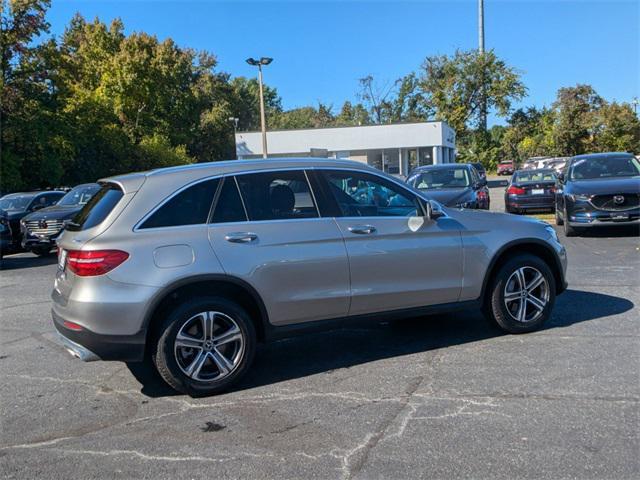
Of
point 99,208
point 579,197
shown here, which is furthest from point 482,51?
point 99,208

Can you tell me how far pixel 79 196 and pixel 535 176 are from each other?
44.3 ft

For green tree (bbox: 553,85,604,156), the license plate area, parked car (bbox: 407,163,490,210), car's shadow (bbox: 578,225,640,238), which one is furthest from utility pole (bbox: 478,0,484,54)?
the license plate area

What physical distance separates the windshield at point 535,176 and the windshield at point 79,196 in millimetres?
12563

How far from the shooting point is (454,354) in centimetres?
548

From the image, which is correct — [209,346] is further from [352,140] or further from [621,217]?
[352,140]

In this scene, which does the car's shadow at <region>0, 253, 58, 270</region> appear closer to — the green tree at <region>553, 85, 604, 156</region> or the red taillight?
the red taillight

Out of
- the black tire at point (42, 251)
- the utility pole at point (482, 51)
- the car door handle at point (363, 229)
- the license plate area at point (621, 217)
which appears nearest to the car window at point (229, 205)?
the car door handle at point (363, 229)

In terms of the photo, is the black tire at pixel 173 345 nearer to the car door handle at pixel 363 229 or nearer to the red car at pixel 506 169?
the car door handle at pixel 363 229

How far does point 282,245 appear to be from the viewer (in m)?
4.82

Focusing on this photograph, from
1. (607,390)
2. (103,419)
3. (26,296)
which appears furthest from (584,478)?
(26,296)

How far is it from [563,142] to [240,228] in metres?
55.0

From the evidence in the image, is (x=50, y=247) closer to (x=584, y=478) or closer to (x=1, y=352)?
(x=1, y=352)

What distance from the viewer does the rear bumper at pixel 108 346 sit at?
4426mm

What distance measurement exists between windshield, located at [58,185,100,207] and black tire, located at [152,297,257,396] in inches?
453
